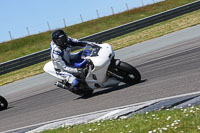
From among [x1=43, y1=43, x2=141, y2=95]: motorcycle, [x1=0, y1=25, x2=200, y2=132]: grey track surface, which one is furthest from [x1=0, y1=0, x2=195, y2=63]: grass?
[x1=43, y1=43, x2=141, y2=95]: motorcycle

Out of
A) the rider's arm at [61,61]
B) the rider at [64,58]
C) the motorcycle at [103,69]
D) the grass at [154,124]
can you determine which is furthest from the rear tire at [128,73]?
the grass at [154,124]

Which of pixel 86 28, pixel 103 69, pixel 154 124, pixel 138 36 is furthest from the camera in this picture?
pixel 86 28

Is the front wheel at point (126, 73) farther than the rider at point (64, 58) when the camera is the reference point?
No

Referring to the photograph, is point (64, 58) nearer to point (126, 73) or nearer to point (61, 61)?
point (61, 61)

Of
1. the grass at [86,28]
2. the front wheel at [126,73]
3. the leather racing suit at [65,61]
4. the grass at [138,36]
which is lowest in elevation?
the grass at [86,28]

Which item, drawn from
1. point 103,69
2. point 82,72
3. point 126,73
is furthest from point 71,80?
point 126,73

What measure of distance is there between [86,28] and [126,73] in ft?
100

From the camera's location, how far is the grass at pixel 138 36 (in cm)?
2041

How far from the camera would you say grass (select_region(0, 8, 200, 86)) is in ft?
66.9

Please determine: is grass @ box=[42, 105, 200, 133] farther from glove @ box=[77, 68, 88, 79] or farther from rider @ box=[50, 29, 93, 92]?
rider @ box=[50, 29, 93, 92]

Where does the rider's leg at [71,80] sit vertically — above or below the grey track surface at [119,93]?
above

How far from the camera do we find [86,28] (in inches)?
1565

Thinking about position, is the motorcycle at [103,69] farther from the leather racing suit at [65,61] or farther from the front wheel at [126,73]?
the leather racing suit at [65,61]

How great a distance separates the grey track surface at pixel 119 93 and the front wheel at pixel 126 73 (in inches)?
8.1
